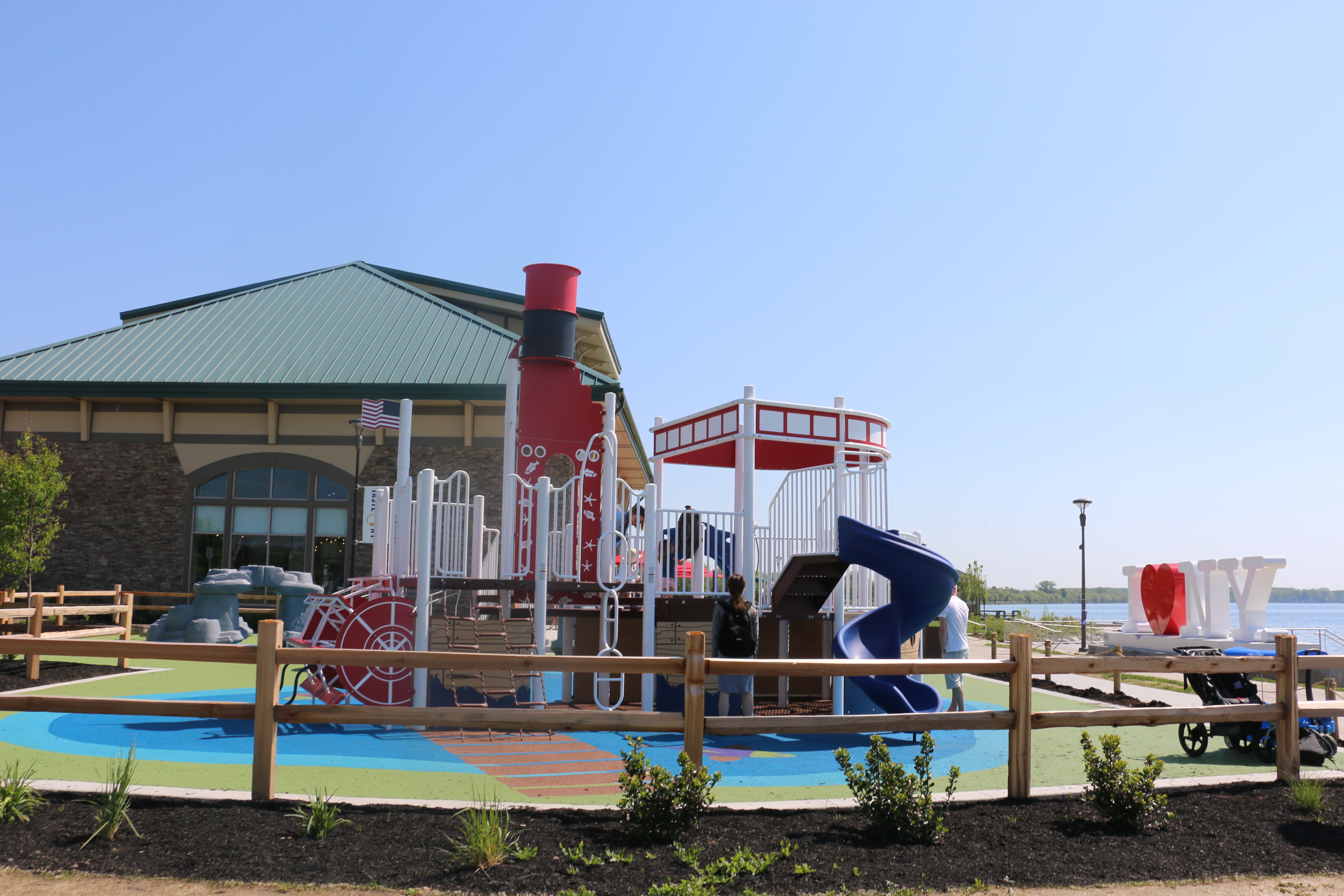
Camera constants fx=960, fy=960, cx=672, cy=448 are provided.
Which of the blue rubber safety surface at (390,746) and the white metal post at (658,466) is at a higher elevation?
the white metal post at (658,466)

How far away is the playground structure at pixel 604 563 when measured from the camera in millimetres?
11836

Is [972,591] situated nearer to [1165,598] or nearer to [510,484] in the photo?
[1165,598]

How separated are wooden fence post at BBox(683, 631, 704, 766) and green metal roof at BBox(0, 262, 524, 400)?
19002 mm

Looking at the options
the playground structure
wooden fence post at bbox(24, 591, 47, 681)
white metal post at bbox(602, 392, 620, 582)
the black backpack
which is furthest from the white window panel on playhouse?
wooden fence post at bbox(24, 591, 47, 681)

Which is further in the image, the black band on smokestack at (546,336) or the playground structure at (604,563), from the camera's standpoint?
the black band on smokestack at (546,336)

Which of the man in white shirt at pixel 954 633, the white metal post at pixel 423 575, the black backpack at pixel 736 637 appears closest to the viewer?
the white metal post at pixel 423 575

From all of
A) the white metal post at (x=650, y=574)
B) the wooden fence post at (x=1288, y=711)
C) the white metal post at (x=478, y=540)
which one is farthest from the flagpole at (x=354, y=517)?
the wooden fence post at (x=1288, y=711)

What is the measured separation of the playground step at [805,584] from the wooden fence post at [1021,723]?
5340 mm

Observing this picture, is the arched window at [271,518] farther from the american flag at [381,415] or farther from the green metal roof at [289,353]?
the american flag at [381,415]

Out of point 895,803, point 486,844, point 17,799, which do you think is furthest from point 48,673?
point 895,803

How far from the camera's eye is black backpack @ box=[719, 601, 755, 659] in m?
11.4

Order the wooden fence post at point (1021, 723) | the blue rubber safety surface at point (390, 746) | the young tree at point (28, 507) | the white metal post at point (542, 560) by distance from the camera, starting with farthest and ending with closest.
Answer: the young tree at point (28, 507)
the white metal post at point (542, 560)
the blue rubber safety surface at point (390, 746)
the wooden fence post at point (1021, 723)

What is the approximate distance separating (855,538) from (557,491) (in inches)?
150

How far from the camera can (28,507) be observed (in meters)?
24.2
